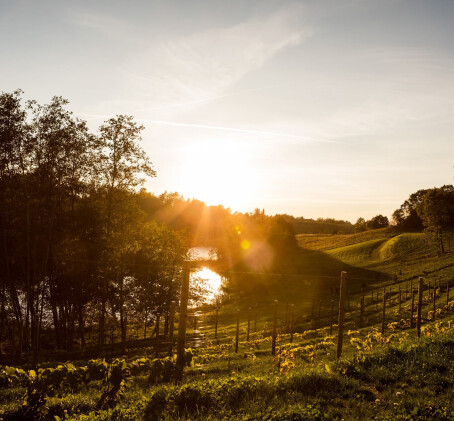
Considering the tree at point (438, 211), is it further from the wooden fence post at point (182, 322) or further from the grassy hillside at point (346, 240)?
the wooden fence post at point (182, 322)

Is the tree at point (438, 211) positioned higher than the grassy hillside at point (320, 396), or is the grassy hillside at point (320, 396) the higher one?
the tree at point (438, 211)

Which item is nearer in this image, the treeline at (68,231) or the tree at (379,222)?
the treeline at (68,231)

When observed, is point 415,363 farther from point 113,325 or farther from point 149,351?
point 113,325

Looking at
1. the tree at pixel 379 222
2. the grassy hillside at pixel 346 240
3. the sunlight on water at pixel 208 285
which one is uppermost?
the tree at pixel 379 222

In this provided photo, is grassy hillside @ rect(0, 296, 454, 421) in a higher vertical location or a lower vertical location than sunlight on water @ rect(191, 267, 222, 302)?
higher

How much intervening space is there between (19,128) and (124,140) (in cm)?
719

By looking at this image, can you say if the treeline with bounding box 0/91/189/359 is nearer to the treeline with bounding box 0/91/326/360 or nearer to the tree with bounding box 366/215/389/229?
the treeline with bounding box 0/91/326/360

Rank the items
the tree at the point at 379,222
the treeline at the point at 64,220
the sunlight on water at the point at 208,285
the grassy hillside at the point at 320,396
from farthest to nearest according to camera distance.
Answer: the tree at the point at 379,222 < the sunlight on water at the point at 208,285 < the treeline at the point at 64,220 < the grassy hillside at the point at 320,396

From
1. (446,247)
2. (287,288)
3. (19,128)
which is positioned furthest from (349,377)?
(446,247)

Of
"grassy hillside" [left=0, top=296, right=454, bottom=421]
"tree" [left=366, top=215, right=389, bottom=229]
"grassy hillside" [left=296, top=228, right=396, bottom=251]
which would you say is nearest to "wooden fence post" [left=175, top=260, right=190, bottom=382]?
"grassy hillside" [left=0, top=296, right=454, bottom=421]

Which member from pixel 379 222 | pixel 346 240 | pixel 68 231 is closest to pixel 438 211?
pixel 346 240

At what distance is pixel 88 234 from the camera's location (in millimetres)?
29828

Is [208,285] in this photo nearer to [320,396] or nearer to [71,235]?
[71,235]

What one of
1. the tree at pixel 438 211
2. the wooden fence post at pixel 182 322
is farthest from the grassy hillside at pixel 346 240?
the wooden fence post at pixel 182 322
